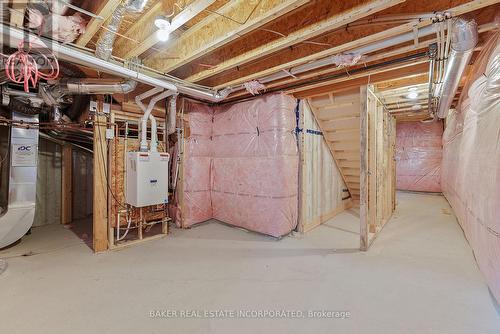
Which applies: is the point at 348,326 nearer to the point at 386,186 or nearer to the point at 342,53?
the point at 342,53

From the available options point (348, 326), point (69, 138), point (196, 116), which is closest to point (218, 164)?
point (196, 116)

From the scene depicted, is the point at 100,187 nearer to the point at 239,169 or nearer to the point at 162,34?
the point at 239,169

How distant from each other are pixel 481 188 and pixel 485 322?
1268 mm

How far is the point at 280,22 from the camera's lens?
2.01 metres

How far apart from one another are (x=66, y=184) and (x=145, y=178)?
2.20 m

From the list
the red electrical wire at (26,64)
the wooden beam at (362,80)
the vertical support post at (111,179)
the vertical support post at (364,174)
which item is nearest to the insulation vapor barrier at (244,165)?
the wooden beam at (362,80)

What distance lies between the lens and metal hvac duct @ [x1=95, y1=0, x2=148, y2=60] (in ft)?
4.85

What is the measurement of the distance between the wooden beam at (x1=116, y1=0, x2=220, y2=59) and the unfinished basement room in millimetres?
17

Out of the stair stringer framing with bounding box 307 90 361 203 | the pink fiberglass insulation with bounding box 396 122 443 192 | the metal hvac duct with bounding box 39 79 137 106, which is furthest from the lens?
the pink fiberglass insulation with bounding box 396 122 443 192

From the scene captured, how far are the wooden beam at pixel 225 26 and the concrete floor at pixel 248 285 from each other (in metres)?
2.15

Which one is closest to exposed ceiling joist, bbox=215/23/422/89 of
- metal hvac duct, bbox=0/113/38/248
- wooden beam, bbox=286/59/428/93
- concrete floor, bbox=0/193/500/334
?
wooden beam, bbox=286/59/428/93

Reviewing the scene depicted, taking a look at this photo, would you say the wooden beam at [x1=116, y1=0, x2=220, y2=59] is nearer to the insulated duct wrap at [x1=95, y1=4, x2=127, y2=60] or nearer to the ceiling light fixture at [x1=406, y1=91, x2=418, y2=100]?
the insulated duct wrap at [x1=95, y1=4, x2=127, y2=60]

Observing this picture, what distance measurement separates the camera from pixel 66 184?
13.0ft

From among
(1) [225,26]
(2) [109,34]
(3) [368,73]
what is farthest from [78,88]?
(3) [368,73]
